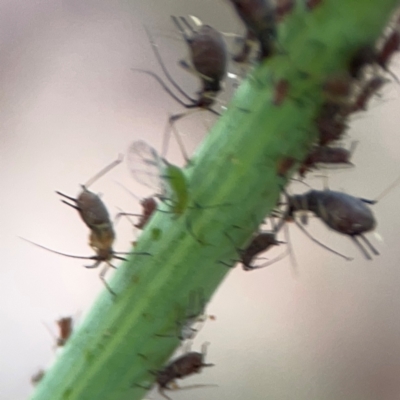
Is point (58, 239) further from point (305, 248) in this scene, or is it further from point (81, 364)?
point (81, 364)

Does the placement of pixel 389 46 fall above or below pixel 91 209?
above

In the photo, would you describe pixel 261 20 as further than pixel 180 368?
No

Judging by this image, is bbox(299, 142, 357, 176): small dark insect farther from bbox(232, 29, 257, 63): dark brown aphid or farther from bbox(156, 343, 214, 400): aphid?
bbox(156, 343, 214, 400): aphid

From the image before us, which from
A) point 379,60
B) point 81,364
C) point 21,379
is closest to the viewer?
point 379,60

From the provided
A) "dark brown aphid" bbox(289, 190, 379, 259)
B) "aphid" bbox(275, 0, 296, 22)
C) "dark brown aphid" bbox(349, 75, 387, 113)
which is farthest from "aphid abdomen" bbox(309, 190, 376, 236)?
"aphid" bbox(275, 0, 296, 22)

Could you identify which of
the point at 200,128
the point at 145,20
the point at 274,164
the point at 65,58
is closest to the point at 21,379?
the point at 200,128

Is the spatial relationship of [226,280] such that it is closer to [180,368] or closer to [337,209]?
[180,368]

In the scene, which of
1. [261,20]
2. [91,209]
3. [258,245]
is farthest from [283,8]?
[91,209]

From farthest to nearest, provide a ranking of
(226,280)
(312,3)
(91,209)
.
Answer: (226,280), (91,209), (312,3)

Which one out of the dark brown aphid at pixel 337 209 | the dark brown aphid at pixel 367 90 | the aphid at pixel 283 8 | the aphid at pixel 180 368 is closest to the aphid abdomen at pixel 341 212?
the dark brown aphid at pixel 337 209
